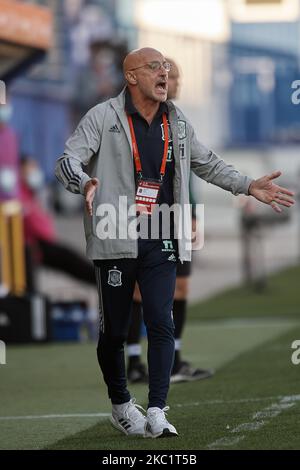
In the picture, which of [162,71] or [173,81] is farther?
[173,81]

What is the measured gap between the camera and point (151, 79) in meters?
7.90

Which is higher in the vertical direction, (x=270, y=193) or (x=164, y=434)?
(x=270, y=193)

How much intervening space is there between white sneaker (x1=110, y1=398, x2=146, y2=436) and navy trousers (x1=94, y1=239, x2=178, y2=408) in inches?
9.8

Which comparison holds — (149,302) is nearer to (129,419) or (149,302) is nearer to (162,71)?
(129,419)

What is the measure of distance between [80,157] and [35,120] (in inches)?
592

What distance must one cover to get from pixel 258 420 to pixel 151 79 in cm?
199

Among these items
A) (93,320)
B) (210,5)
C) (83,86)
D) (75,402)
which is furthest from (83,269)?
(210,5)

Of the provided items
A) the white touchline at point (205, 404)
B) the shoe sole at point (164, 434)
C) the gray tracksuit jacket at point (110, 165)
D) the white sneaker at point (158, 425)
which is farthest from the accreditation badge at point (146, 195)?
the white touchline at point (205, 404)

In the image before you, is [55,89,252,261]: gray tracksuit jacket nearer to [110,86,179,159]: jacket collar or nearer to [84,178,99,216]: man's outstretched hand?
[110,86,179,159]: jacket collar

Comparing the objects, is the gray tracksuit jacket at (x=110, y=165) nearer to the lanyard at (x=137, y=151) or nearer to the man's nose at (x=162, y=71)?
the lanyard at (x=137, y=151)

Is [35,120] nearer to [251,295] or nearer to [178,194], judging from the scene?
[251,295]

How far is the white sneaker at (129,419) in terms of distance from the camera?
313 inches

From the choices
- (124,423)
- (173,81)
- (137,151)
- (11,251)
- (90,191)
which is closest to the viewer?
(90,191)

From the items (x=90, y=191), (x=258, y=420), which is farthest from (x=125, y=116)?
(x=258, y=420)
